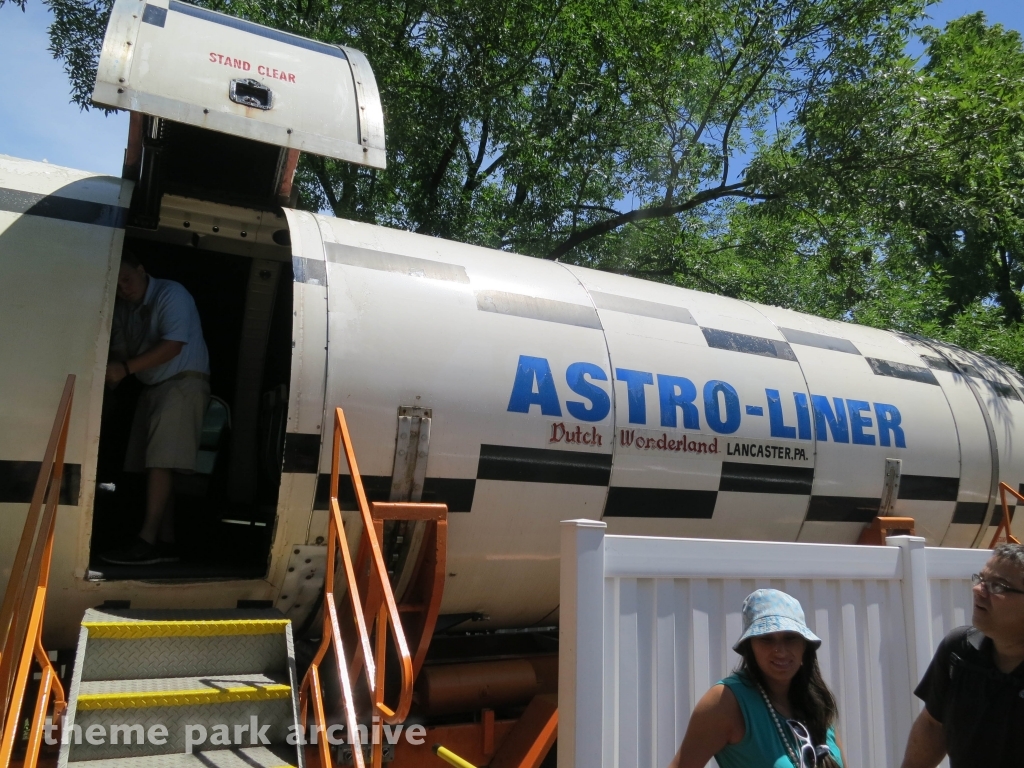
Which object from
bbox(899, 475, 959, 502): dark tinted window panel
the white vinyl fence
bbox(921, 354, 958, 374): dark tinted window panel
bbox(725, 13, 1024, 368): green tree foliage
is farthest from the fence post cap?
bbox(725, 13, 1024, 368): green tree foliage

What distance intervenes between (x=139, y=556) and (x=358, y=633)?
1.45 meters

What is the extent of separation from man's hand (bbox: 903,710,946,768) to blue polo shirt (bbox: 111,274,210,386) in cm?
412

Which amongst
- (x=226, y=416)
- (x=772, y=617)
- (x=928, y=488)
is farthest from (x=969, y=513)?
(x=226, y=416)

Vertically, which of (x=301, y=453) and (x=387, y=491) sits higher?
(x=301, y=453)

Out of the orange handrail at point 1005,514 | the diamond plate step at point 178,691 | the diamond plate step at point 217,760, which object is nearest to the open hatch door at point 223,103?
the diamond plate step at point 178,691

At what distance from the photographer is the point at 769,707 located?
2.47m

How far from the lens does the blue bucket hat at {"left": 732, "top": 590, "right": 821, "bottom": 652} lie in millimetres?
2510

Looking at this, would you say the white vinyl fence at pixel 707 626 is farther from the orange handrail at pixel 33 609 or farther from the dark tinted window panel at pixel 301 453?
the orange handrail at pixel 33 609

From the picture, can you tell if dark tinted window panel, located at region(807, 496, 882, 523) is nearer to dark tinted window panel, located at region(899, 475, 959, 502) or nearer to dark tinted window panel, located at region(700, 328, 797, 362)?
dark tinted window panel, located at region(899, 475, 959, 502)

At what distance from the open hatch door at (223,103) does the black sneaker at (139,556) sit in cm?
203

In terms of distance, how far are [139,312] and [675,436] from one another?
339cm

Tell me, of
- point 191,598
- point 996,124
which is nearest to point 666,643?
point 191,598

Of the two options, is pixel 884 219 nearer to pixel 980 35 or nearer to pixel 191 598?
pixel 191 598

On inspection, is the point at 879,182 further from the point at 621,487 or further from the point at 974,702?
the point at 974,702
